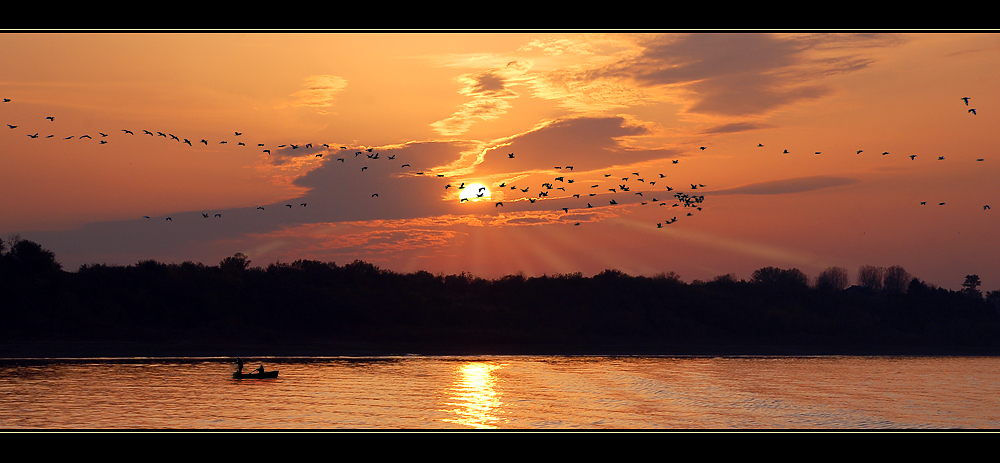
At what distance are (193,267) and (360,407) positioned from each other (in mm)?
87340

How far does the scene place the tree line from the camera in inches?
4459

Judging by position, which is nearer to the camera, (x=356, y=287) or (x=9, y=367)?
(x=9, y=367)

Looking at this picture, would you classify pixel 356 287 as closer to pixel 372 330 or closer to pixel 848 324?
pixel 372 330

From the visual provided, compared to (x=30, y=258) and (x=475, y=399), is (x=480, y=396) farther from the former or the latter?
(x=30, y=258)

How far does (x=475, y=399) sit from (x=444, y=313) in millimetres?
77957

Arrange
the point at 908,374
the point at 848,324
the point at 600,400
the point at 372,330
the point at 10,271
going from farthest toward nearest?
the point at 848,324 → the point at 372,330 → the point at 10,271 → the point at 908,374 → the point at 600,400

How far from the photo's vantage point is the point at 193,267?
13125 cm

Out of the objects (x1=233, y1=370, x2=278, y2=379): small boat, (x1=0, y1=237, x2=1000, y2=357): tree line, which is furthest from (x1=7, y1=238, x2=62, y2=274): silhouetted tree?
(x1=233, y1=370, x2=278, y2=379): small boat

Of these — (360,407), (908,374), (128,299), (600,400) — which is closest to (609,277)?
(908,374)

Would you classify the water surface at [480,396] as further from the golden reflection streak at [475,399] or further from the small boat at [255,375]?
the small boat at [255,375]

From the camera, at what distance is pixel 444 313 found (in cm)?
13838

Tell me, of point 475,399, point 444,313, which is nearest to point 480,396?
point 475,399

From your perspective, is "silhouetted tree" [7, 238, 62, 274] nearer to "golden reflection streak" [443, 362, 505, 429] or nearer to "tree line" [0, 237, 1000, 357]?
"tree line" [0, 237, 1000, 357]
